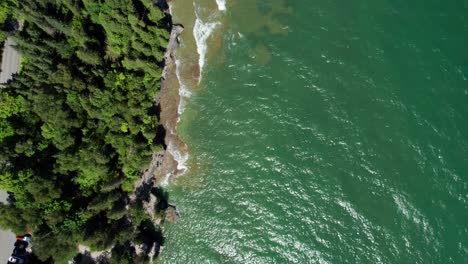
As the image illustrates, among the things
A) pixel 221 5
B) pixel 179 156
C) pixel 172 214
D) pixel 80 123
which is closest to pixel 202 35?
pixel 221 5

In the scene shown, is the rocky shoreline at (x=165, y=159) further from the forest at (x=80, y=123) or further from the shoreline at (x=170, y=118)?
the forest at (x=80, y=123)

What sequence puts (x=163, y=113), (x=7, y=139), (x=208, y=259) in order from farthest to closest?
(x=163, y=113), (x=208, y=259), (x=7, y=139)

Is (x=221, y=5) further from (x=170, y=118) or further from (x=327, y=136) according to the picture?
(x=327, y=136)

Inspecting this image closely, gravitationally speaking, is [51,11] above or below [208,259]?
above

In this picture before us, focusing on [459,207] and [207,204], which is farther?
[207,204]

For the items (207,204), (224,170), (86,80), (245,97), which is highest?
(86,80)

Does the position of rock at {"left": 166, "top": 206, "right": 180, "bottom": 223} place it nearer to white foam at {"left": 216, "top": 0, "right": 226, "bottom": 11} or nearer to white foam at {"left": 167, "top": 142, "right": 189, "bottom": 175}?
white foam at {"left": 167, "top": 142, "right": 189, "bottom": 175}

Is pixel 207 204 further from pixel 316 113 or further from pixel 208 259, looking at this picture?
pixel 316 113

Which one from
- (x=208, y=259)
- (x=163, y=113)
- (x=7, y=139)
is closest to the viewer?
(x=7, y=139)

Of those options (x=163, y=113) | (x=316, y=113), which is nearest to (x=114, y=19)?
(x=163, y=113)
